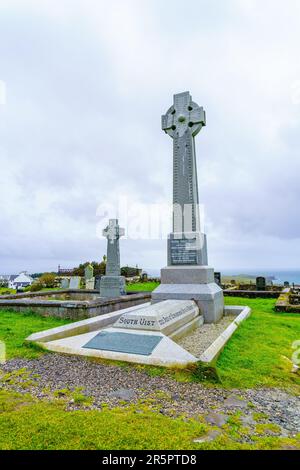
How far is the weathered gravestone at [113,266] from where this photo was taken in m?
14.7

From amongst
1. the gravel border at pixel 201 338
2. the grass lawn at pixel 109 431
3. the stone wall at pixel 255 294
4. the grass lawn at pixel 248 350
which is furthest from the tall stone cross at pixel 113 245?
the grass lawn at pixel 109 431

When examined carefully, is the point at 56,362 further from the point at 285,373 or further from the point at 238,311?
the point at 238,311

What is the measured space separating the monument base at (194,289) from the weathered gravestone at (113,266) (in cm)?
526

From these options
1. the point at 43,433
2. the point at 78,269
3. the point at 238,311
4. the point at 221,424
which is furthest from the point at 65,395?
the point at 78,269

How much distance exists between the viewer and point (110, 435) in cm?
274

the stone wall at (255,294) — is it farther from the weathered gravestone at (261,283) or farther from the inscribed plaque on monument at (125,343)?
the inscribed plaque on monument at (125,343)

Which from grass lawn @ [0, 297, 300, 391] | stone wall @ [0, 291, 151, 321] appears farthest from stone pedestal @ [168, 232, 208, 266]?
stone wall @ [0, 291, 151, 321]

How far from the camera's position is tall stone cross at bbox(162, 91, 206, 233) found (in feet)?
33.8

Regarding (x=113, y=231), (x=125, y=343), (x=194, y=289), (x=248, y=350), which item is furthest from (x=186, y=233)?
(x=113, y=231)

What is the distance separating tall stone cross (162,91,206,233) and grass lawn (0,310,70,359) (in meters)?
5.18

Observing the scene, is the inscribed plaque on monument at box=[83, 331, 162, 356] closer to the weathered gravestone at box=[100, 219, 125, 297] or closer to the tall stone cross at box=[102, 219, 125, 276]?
the weathered gravestone at box=[100, 219, 125, 297]

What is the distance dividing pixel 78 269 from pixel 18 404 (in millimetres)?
31214

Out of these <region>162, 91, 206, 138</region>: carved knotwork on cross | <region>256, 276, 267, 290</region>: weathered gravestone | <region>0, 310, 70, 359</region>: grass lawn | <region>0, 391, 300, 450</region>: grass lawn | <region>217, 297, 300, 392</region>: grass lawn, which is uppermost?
<region>162, 91, 206, 138</region>: carved knotwork on cross
